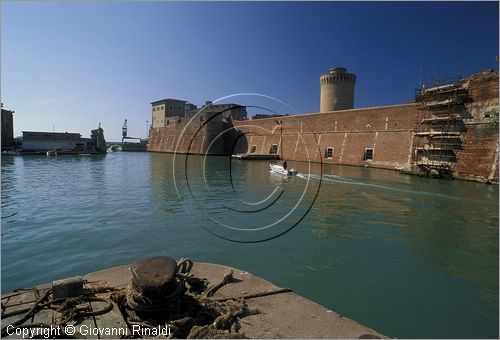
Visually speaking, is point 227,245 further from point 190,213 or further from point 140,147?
point 140,147

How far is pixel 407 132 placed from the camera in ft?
117

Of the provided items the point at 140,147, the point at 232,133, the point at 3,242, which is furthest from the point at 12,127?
the point at 3,242

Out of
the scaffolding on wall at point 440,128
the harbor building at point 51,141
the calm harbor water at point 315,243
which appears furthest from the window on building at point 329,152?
the harbor building at point 51,141

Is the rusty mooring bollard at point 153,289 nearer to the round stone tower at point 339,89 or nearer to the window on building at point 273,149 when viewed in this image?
the window on building at point 273,149

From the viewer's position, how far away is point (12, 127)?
78125 millimetres

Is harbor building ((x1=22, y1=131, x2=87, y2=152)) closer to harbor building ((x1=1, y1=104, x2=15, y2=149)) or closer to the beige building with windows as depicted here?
harbor building ((x1=1, y1=104, x2=15, y2=149))

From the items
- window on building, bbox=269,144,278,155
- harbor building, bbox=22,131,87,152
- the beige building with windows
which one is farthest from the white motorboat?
the beige building with windows

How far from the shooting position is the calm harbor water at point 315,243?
21.7 ft

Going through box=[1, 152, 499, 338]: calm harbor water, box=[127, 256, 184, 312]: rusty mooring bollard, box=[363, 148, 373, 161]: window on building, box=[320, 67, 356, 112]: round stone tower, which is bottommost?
box=[1, 152, 499, 338]: calm harbor water

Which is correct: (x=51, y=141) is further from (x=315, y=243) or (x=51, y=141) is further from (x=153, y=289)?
(x=153, y=289)

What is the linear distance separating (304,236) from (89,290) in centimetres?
762

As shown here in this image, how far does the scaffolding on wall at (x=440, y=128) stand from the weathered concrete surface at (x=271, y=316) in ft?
98.7

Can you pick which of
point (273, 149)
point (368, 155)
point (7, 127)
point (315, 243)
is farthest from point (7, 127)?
point (315, 243)

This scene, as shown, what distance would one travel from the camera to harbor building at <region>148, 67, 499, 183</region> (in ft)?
88.8
